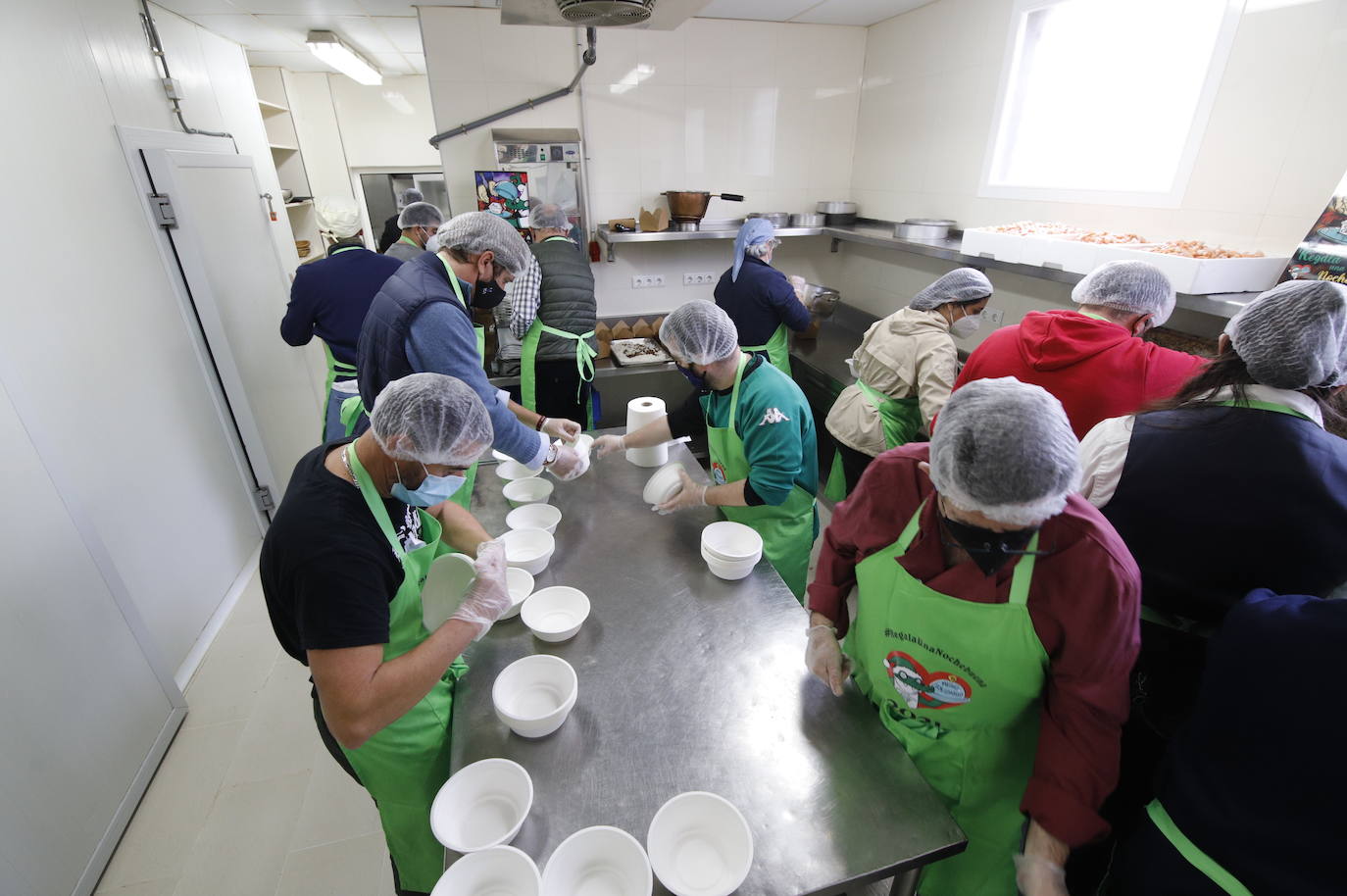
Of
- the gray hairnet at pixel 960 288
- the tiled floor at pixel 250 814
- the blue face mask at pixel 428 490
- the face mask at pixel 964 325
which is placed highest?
the gray hairnet at pixel 960 288

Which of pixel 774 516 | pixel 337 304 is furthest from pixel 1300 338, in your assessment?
pixel 337 304

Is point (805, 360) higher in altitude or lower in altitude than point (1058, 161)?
lower

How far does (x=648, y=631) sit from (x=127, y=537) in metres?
2.22

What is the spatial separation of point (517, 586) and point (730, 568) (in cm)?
59

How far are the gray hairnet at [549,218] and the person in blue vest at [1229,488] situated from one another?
109 inches

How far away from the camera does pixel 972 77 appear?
129 inches

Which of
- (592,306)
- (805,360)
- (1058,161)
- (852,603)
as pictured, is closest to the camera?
(852,603)

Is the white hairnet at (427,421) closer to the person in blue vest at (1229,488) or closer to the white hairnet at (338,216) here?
the person in blue vest at (1229,488)

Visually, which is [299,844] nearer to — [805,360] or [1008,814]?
[1008,814]

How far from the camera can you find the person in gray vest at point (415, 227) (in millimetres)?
3139

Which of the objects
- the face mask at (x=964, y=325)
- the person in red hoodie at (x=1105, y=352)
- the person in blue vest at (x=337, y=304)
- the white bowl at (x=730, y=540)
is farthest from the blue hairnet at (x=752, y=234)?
the white bowl at (x=730, y=540)

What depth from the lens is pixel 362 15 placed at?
3557 mm

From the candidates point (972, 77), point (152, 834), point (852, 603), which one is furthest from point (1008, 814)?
point (972, 77)

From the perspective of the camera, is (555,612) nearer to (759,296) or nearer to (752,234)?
(759,296)
